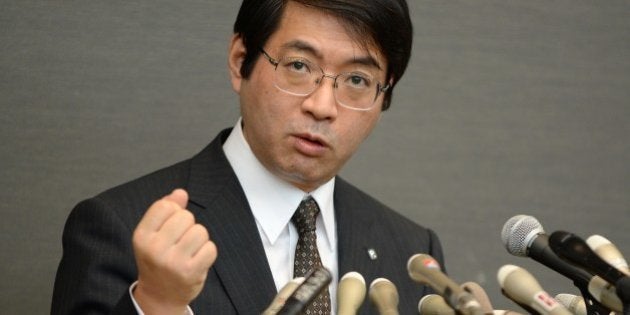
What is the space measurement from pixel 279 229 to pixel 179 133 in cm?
77

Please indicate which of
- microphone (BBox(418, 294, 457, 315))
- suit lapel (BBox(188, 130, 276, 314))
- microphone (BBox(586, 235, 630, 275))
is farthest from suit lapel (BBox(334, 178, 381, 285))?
microphone (BBox(586, 235, 630, 275))

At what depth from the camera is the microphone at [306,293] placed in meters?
1.39

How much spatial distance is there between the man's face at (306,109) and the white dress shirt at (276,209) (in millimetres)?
35

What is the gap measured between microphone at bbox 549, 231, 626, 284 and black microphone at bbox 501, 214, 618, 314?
0.07 metres

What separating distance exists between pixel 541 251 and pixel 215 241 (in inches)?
32.7

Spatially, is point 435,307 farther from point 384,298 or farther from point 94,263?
point 94,263

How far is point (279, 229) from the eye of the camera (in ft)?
7.49

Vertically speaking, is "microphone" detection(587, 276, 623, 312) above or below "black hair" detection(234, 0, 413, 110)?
below

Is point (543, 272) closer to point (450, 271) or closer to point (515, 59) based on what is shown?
point (450, 271)

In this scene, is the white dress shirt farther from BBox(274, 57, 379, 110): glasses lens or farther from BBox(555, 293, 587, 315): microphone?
BBox(555, 293, 587, 315): microphone

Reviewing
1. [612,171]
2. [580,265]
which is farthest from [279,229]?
[612,171]

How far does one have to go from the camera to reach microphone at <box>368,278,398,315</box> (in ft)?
5.13

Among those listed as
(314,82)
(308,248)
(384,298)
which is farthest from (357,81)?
(384,298)

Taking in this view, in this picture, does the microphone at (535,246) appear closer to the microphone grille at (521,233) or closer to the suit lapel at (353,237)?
the microphone grille at (521,233)
